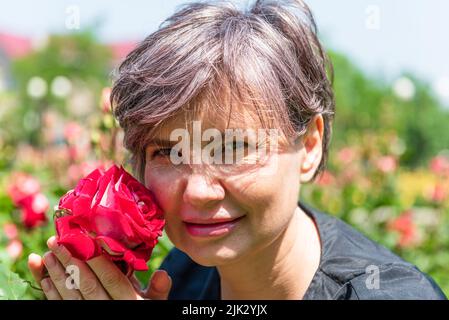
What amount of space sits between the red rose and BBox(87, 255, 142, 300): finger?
0.04m

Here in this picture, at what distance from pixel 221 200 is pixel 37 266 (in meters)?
0.48

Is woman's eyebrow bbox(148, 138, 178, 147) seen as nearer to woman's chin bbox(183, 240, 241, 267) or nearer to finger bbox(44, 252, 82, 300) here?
woman's chin bbox(183, 240, 241, 267)

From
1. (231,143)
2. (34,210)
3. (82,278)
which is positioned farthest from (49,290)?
(34,210)

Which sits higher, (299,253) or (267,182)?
(267,182)

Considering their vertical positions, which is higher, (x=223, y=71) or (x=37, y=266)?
(x=223, y=71)

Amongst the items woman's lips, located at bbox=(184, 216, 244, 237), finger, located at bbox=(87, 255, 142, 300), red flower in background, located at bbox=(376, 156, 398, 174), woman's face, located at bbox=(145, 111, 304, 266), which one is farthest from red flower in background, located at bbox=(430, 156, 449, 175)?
finger, located at bbox=(87, 255, 142, 300)

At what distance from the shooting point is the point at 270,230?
63.1 inches

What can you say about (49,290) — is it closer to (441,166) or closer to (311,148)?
(311,148)

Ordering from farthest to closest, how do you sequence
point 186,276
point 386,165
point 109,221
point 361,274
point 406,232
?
point 386,165 < point 406,232 < point 186,276 < point 361,274 < point 109,221

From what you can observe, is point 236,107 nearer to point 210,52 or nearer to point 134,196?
point 210,52

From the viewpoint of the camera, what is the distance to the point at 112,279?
152 centimetres

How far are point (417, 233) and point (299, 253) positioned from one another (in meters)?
1.99
